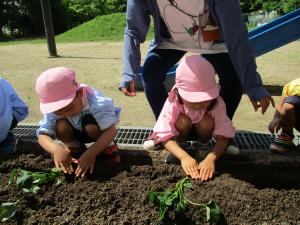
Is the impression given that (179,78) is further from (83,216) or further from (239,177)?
(83,216)

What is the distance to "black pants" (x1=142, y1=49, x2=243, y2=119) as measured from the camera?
2.87 m

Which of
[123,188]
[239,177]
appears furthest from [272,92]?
[123,188]

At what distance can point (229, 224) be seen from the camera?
6.59 ft

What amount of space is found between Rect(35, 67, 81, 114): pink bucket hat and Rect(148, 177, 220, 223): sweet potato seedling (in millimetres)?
726

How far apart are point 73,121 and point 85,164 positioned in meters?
0.33

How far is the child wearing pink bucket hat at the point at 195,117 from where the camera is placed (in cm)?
236

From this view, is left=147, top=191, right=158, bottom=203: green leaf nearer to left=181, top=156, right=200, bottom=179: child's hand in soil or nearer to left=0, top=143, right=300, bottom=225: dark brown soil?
left=0, top=143, right=300, bottom=225: dark brown soil

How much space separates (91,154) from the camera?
2.43m

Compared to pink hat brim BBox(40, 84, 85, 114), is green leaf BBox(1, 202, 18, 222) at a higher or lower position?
lower

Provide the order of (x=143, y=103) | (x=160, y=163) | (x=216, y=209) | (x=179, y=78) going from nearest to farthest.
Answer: (x=216, y=209) → (x=179, y=78) → (x=160, y=163) → (x=143, y=103)

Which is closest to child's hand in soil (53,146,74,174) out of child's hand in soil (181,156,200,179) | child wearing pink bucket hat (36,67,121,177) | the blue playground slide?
child wearing pink bucket hat (36,67,121,177)

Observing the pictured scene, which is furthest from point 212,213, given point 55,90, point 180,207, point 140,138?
point 140,138

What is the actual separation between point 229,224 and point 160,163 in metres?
0.77

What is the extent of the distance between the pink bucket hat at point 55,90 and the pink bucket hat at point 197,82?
2.15ft
